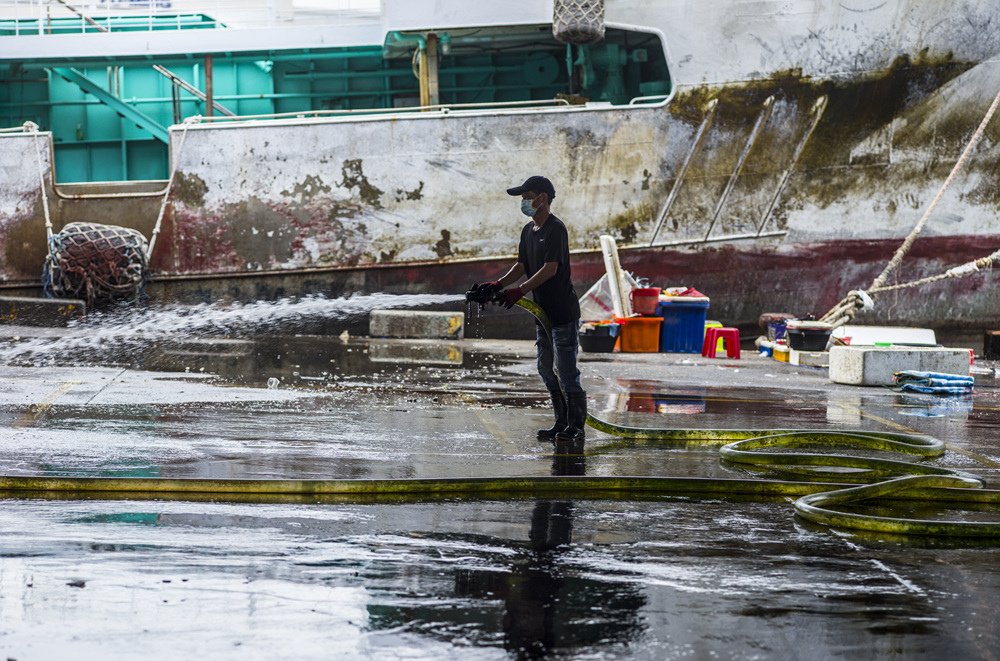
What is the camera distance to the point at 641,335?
54.1 feet

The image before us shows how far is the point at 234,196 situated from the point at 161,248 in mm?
1412

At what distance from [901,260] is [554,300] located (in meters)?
12.3

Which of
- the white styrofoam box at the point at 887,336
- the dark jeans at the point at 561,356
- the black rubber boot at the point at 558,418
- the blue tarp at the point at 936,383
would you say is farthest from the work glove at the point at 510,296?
the white styrofoam box at the point at 887,336

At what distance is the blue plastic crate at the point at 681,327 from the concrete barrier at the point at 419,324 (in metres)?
2.86

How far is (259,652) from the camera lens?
349 cm

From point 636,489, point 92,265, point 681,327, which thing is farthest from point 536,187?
point 92,265

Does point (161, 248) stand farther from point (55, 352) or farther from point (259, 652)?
point (259, 652)

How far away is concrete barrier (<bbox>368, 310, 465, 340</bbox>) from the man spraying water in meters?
9.29

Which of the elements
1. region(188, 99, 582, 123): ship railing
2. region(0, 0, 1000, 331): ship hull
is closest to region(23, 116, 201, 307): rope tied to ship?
region(0, 0, 1000, 331): ship hull

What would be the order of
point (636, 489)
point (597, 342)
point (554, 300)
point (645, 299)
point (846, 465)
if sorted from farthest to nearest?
point (645, 299)
point (597, 342)
point (554, 300)
point (846, 465)
point (636, 489)

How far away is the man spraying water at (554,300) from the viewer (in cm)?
793

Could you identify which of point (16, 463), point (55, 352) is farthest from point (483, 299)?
point (55, 352)

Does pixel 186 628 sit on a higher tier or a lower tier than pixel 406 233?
lower

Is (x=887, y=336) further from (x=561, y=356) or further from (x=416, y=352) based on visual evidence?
(x=561, y=356)
